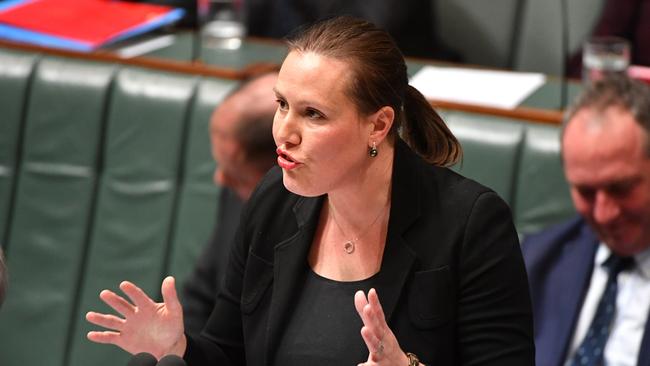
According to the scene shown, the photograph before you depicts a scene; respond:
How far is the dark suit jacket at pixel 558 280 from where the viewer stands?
6.59 ft

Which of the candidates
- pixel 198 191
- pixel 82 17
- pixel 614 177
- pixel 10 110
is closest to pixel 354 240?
pixel 614 177

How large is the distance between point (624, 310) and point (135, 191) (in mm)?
1117

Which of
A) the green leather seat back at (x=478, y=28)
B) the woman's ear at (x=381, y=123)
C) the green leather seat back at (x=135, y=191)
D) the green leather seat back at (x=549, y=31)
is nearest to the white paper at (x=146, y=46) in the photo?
the green leather seat back at (x=135, y=191)

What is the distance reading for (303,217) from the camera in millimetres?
1447

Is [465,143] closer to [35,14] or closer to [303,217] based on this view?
[303,217]

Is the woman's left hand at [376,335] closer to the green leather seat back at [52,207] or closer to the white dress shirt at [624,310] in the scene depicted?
the white dress shirt at [624,310]

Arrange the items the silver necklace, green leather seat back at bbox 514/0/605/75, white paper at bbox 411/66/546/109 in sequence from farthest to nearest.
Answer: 1. green leather seat back at bbox 514/0/605/75
2. white paper at bbox 411/66/546/109
3. the silver necklace

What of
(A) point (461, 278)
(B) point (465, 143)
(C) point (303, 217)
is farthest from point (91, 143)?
(A) point (461, 278)

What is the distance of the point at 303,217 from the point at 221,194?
98 cm

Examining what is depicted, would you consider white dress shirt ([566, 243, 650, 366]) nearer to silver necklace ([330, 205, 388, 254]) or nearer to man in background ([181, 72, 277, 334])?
man in background ([181, 72, 277, 334])

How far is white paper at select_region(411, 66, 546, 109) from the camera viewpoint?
2410mm

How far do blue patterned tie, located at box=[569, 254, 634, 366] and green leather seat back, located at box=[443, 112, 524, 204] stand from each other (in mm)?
301

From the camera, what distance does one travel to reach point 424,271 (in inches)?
53.4

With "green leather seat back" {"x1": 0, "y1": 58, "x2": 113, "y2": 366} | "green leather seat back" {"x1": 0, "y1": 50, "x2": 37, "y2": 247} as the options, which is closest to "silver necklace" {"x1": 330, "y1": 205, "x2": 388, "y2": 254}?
"green leather seat back" {"x1": 0, "y1": 58, "x2": 113, "y2": 366}
